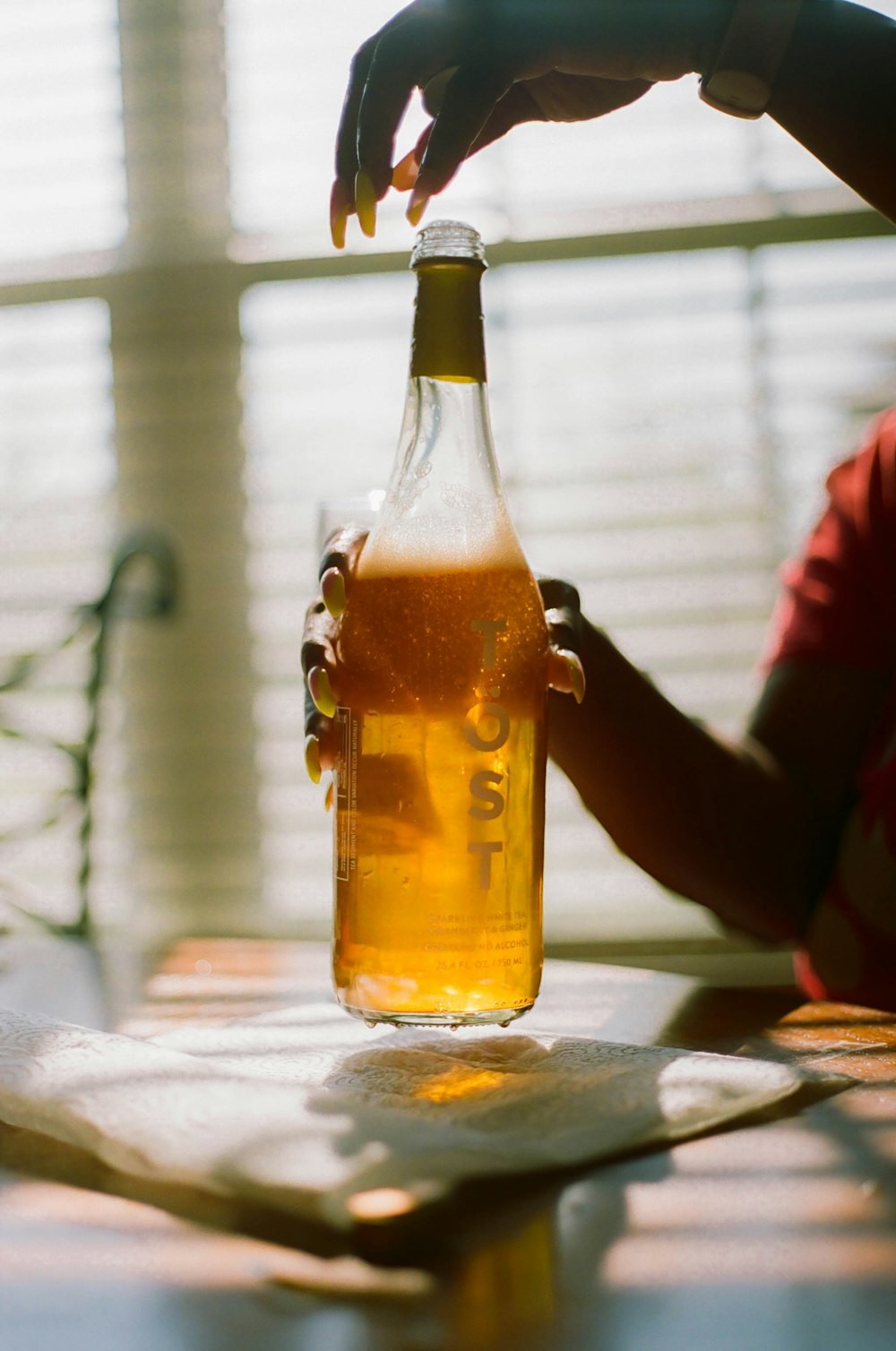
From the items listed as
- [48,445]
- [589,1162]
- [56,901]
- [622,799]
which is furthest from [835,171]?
[56,901]

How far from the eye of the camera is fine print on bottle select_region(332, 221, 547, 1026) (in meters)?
0.48

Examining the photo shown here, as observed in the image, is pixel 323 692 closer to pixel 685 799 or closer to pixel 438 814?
pixel 438 814

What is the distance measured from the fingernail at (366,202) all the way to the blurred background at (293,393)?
113cm

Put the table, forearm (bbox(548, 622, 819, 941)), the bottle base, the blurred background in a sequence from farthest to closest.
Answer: the blurred background, forearm (bbox(548, 622, 819, 941)), the bottle base, the table

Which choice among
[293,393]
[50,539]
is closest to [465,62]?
[293,393]

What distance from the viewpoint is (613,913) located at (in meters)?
1.69

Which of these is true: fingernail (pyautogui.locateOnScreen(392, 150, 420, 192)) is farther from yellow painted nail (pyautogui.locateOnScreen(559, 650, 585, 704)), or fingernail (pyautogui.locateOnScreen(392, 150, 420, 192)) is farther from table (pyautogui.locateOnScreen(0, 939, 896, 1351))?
table (pyautogui.locateOnScreen(0, 939, 896, 1351))

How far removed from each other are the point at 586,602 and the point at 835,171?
99 cm

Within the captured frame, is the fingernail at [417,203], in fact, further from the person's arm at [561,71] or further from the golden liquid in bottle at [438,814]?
the golden liquid in bottle at [438,814]

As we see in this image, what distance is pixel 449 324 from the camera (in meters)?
0.55

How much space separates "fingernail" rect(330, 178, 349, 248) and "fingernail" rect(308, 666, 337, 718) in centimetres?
21

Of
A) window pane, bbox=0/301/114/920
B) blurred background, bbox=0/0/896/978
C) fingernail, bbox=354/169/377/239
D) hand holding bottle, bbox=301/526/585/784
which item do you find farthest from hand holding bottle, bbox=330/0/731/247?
window pane, bbox=0/301/114/920

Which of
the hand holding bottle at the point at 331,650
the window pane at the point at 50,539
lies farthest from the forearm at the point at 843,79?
the window pane at the point at 50,539

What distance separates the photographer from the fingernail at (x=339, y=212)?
1.98 ft
